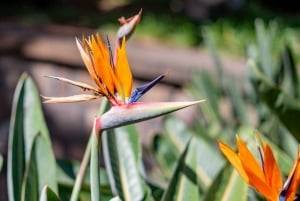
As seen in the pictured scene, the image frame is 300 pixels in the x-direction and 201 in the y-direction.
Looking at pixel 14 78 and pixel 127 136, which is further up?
pixel 127 136

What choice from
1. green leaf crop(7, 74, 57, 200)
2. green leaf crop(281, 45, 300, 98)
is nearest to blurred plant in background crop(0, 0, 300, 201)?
green leaf crop(7, 74, 57, 200)

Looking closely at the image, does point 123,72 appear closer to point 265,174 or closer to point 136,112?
point 136,112

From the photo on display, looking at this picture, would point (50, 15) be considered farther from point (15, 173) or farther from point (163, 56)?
point (15, 173)

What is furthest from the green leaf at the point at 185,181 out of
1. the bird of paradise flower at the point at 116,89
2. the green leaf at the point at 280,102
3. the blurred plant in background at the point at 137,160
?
the bird of paradise flower at the point at 116,89

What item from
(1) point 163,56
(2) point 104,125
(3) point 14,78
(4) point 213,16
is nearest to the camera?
(2) point 104,125

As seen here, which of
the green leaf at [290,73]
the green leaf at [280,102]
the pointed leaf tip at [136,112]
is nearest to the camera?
the pointed leaf tip at [136,112]

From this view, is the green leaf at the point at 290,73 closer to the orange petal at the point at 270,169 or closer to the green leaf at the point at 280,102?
the green leaf at the point at 280,102

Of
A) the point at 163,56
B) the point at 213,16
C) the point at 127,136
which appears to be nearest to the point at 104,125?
the point at 127,136
